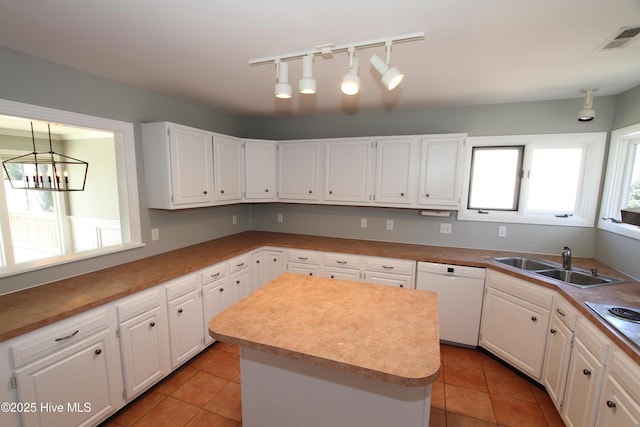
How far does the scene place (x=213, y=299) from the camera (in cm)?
272

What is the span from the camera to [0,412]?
139 centimetres

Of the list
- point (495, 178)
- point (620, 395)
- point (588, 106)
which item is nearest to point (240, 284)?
point (620, 395)

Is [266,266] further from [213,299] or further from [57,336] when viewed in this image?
[57,336]

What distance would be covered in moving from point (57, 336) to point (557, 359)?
322 centimetres

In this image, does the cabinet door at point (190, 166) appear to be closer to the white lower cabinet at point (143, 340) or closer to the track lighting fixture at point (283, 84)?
the white lower cabinet at point (143, 340)

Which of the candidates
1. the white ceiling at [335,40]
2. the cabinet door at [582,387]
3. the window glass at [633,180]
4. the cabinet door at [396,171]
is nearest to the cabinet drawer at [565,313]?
the cabinet door at [582,387]

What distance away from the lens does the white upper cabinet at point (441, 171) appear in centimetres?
293

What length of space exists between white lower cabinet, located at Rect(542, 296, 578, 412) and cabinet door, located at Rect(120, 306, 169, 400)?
2917 mm

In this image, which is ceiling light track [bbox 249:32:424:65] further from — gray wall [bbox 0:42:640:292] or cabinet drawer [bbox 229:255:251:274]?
cabinet drawer [bbox 229:255:251:274]

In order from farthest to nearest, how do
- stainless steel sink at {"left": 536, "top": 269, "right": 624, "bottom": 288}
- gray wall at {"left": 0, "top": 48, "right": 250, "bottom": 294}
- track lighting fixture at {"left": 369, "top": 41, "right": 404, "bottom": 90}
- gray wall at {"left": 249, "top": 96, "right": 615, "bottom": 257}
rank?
1. gray wall at {"left": 249, "top": 96, "right": 615, "bottom": 257}
2. stainless steel sink at {"left": 536, "top": 269, "right": 624, "bottom": 288}
3. gray wall at {"left": 0, "top": 48, "right": 250, "bottom": 294}
4. track lighting fixture at {"left": 369, "top": 41, "right": 404, "bottom": 90}

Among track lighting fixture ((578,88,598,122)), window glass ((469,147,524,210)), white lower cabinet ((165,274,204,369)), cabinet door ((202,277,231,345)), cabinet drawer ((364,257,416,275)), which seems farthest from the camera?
window glass ((469,147,524,210))

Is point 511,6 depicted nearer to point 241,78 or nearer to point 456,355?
point 241,78

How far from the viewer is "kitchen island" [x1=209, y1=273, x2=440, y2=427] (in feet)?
3.79

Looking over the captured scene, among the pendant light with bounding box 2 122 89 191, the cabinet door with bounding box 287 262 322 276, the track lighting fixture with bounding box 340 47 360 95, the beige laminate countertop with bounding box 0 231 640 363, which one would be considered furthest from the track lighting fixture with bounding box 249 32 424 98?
the pendant light with bounding box 2 122 89 191
